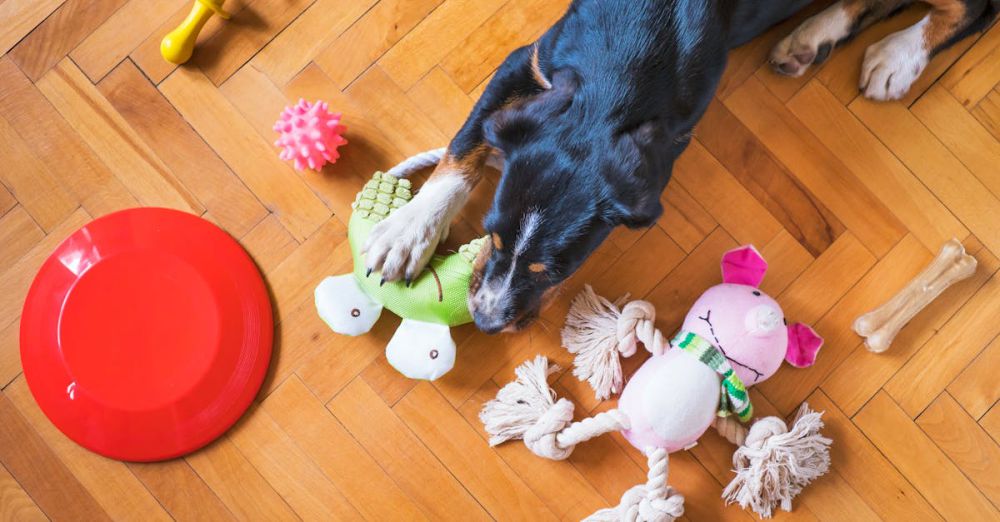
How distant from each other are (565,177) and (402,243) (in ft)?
1.57

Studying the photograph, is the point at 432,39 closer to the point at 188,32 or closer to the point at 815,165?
the point at 188,32

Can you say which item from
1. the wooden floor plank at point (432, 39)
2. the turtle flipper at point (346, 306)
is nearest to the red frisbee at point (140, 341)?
the turtle flipper at point (346, 306)

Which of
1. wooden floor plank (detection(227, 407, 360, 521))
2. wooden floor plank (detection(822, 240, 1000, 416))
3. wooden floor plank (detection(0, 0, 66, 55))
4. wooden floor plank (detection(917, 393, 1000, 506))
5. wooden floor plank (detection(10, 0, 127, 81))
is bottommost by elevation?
wooden floor plank (detection(917, 393, 1000, 506))

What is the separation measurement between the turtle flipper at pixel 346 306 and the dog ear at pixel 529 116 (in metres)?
0.56

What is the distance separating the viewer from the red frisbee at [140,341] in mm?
1876

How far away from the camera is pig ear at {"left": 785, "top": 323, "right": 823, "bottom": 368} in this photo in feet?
6.34

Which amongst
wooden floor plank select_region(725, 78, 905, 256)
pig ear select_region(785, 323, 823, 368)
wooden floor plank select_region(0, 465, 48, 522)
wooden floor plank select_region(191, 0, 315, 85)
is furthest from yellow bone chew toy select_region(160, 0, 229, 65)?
pig ear select_region(785, 323, 823, 368)

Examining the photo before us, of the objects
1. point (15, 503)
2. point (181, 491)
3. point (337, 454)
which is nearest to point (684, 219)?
point (337, 454)

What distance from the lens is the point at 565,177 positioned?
57.7 inches

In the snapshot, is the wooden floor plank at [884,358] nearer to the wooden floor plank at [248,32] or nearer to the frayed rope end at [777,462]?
the frayed rope end at [777,462]

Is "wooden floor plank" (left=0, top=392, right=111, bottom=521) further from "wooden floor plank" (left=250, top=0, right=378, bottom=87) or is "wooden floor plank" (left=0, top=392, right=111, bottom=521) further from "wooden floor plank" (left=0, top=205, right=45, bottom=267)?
"wooden floor plank" (left=250, top=0, right=378, bottom=87)

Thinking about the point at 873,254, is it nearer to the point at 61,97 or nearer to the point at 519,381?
the point at 519,381

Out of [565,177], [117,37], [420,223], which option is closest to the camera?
[565,177]

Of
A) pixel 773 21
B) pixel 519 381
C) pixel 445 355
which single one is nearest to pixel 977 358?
pixel 773 21
